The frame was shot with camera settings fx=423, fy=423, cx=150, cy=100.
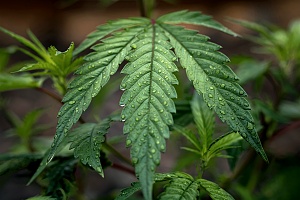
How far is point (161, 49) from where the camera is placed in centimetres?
67

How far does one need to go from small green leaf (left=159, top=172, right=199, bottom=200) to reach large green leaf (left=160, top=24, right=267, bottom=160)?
0.34ft

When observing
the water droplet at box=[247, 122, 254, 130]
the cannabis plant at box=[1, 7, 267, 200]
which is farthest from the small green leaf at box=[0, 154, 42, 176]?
the water droplet at box=[247, 122, 254, 130]

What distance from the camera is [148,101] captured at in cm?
59

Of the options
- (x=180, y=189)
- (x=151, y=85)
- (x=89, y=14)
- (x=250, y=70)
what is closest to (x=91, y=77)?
(x=151, y=85)

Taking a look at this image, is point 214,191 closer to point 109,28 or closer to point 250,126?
point 250,126

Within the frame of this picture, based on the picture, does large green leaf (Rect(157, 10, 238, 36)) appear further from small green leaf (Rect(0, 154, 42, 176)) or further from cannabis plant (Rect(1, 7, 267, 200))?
small green leaf (Rect(0, 154, 42, 176))

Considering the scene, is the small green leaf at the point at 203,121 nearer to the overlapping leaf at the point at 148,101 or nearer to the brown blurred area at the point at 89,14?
the overlapping leaf at the point at 148,101

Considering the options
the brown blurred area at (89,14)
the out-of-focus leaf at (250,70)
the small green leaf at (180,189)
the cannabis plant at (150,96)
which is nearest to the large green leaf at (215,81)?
the cannabis plant at (150,96)

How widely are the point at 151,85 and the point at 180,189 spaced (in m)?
0.15

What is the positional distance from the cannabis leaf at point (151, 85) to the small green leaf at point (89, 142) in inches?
2.3

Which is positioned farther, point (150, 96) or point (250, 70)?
point (250, 70)

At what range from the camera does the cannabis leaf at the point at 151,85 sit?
55cm

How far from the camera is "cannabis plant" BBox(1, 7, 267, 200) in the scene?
0.57 m

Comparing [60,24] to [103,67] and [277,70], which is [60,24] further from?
[103,67]
